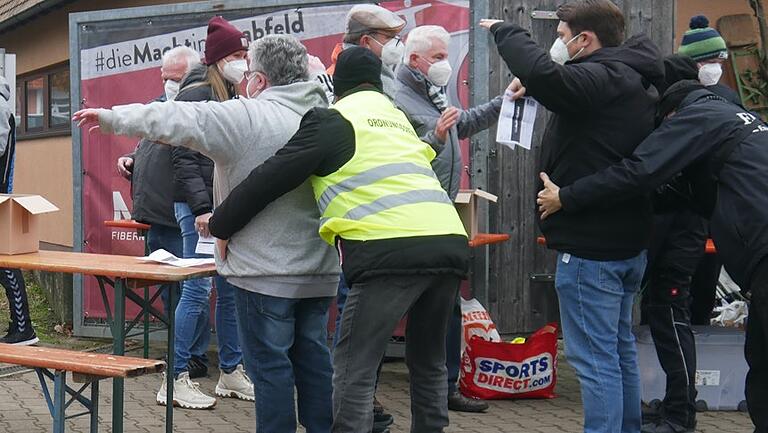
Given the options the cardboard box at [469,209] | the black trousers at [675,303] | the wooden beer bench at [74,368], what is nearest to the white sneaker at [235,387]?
the cardboard box at [469,209]

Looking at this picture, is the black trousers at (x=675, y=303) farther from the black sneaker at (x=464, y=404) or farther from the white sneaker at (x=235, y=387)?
the white sneaker at (x=235, y=387)

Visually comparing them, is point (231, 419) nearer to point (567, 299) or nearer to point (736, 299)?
point (567, 299)

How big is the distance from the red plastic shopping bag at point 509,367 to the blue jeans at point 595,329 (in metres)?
1.62

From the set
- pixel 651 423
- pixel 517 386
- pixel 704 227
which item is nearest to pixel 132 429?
pixel 517 386

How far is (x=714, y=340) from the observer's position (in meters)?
6.32

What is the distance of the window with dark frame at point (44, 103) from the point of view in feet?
43.2

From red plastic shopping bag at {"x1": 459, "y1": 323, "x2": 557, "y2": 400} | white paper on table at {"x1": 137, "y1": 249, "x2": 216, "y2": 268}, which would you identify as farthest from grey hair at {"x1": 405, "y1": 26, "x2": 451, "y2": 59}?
red plastic shopping bag at {"x1": 459, "y1": 323, "x2": 557, "y2": 400}

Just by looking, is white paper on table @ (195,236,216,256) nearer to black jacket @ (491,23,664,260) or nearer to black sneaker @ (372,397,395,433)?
black sneaker @ (372,397,395,433)

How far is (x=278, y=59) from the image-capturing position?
4.57 m

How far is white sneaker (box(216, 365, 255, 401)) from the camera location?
21.1ft

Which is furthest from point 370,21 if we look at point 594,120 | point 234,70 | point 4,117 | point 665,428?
point 4,117

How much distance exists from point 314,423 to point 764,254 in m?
1.87

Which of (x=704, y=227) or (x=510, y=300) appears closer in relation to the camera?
(x=704, y=227)

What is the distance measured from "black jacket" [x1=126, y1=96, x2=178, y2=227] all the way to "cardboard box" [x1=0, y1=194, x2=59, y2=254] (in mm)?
782
